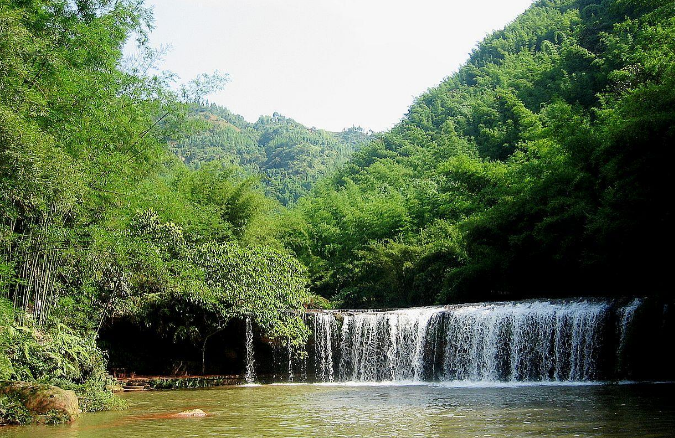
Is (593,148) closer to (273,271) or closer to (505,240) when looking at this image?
(505,240)

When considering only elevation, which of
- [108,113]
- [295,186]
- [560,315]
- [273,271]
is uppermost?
[295,186]

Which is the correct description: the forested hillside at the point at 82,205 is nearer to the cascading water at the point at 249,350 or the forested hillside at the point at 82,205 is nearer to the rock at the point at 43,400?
the rock at the point at 43,400

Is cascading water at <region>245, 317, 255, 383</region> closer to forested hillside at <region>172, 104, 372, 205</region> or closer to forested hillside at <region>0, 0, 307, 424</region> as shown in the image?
forested hillside at <region>0, 0, 307, 424</region>

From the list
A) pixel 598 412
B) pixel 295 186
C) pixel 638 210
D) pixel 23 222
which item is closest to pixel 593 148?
pixel 638 210

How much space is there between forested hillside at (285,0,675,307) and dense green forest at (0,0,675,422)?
0.08 metres

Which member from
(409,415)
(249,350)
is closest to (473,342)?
(249,350)

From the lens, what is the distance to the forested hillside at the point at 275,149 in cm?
6850

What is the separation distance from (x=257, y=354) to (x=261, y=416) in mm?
10708

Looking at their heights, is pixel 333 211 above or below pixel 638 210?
above

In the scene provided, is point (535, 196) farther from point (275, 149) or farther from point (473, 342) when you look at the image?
point (275, 149)

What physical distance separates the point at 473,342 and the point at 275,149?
6812 cm

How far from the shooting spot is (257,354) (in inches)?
835

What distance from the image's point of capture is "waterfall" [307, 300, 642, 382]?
15289 mm

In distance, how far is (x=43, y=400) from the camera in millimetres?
9820
